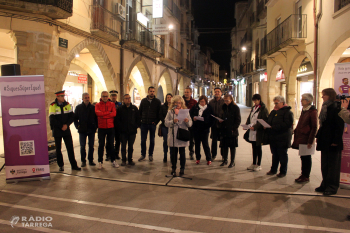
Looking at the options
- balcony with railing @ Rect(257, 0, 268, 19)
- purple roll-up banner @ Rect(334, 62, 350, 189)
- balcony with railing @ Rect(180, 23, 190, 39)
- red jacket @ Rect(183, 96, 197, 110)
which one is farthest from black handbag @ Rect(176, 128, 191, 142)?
balcony with railing @ Rect(180, 23, 190, 39)

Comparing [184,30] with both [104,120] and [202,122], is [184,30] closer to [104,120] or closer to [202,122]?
[202,122]

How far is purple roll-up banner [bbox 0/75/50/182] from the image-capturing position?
17.7ft

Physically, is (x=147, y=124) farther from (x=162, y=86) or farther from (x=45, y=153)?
(x=162, y=86)

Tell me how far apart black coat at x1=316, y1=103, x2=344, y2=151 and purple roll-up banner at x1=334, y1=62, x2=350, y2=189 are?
0.51 meters

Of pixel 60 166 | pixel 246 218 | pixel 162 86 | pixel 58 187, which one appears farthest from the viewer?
pixel 162 86

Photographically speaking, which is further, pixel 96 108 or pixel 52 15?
pixel 52 15

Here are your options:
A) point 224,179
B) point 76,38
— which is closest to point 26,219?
point 224,179

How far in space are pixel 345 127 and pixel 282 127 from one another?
1089 mm

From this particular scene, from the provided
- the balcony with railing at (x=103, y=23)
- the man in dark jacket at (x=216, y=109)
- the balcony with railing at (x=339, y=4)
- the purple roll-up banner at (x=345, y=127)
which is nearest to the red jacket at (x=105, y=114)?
the man in dark jacket at (x=216, y=109)

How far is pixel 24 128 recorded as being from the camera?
5.49 m

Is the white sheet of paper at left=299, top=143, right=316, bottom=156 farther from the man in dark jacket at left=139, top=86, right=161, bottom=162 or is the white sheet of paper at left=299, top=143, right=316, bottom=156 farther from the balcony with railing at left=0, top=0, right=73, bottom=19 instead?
the balcony with railing at left=0, top=0, right=73, bottom=19

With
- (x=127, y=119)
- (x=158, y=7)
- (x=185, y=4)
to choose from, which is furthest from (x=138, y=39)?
(x=185, y=4)

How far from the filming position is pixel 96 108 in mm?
6504

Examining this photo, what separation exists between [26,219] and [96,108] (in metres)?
3.15
